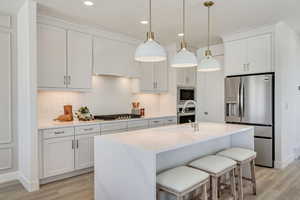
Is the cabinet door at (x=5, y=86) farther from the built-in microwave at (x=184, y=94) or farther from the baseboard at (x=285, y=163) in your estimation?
the baseboard at (x=285, y=163)

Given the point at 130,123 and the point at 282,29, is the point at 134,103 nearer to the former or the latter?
the point at 130,123

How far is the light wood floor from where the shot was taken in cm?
262

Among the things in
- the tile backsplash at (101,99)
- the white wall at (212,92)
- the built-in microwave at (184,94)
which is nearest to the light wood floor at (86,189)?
the tile backsplash at (101,99)

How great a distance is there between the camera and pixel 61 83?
3.40m

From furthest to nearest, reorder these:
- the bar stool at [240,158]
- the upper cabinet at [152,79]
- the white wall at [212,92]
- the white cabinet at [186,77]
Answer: the white cabinet at [186,77]
the white wall at [212,92]
the upper cabinet at [152,79]
the bar stool at [240,158]

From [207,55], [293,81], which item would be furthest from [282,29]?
[207,55]

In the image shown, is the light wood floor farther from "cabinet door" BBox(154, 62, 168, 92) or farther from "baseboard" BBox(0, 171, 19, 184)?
"cabinet door" BBox(154, 62, 168, 92)

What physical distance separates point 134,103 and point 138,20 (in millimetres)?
1937

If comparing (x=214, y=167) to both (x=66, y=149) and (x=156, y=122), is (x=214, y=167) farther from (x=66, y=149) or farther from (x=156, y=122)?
(x=156, y=122)

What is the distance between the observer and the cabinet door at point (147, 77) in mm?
4679

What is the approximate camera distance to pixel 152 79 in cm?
487

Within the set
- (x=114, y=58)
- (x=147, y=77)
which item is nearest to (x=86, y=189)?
(x=114, y=58)

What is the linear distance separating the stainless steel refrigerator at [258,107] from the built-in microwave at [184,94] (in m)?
1.29

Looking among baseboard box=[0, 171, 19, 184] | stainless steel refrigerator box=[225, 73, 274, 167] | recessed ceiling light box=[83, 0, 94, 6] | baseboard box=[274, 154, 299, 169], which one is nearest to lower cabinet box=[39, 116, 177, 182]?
baseboard box=[0, 171, 19, 184]
